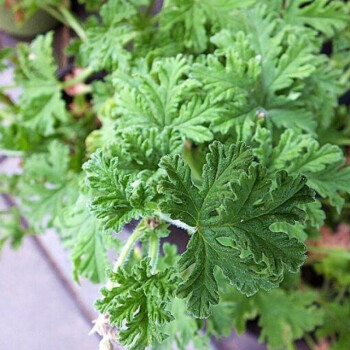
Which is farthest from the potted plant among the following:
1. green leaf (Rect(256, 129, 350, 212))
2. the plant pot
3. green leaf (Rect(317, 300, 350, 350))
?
green leaf (Rect(317, 300, 350, 350))

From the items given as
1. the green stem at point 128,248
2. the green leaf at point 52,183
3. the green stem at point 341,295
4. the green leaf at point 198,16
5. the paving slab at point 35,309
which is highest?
the green leaf at point 198,16

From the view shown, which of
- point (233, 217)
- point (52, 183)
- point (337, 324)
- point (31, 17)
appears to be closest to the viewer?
point (233, 217)

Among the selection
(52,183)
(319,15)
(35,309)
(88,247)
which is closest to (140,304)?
(88,247)

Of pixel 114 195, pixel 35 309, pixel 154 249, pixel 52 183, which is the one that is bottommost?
pixel 35 309

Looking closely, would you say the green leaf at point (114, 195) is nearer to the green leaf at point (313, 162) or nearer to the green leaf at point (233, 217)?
the green leaf at point (233, 217)

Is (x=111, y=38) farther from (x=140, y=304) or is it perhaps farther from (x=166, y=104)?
(x=140, y=304)

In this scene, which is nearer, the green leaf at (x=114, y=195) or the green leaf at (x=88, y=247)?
the green leaf at (x=114, y=195)

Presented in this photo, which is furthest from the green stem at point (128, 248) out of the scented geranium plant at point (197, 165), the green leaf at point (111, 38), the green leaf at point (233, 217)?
the green leaf at point (111, 38)
